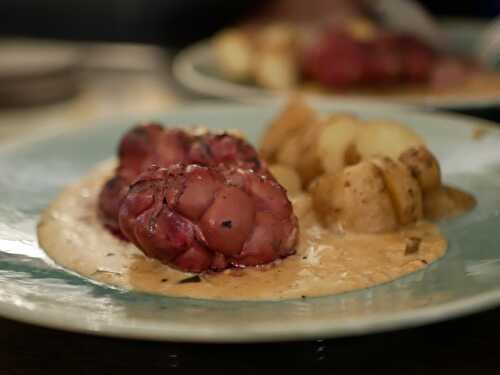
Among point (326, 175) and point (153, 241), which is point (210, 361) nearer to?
point (153, 241)

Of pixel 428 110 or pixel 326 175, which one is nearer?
pixel 326 175

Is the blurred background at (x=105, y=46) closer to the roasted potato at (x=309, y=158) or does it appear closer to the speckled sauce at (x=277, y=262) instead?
the roasted potato at (x=309, y=158)

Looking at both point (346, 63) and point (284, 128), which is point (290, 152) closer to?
point (284, 128)

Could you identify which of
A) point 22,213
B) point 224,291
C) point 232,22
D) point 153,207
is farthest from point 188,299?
point 232,22

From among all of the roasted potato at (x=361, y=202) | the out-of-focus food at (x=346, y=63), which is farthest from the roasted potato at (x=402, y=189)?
the out-of-focus food at (x=346, y=63)

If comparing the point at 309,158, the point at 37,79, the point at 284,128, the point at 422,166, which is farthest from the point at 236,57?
the point at 422,166
